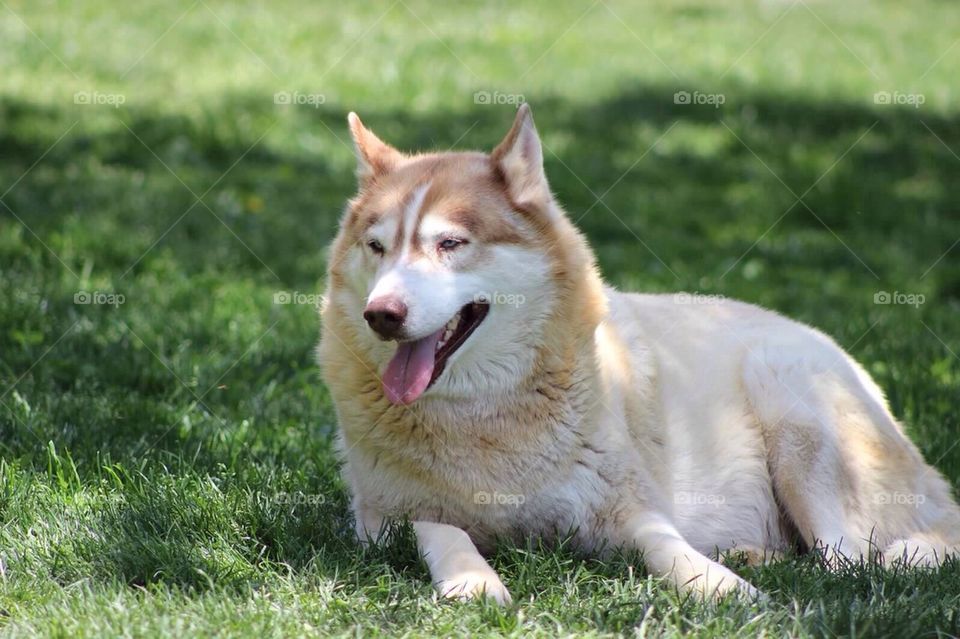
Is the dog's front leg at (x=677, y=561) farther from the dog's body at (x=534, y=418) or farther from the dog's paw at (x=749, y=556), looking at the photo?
the dog's paw at (x=749, y=556)

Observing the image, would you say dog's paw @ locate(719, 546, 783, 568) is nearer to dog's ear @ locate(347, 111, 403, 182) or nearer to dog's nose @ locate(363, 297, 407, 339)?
dog's nose @ locate(363, 297, 407, 339)

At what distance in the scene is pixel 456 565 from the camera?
3.77 m

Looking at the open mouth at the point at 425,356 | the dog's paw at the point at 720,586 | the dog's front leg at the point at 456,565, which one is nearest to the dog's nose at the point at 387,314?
the open mouth at the point at 425,356

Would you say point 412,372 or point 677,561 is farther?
point 412,372

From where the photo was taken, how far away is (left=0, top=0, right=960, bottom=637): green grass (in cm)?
375

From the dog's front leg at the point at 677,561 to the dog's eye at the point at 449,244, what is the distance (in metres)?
1.12

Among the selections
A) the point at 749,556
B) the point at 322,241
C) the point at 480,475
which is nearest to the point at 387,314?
the point at 480,475

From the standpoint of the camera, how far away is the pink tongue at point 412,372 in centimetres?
394

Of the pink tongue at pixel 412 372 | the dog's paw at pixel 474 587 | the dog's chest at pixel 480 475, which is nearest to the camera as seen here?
the dog's paw at pixel 474 587

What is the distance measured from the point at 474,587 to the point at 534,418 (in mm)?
721

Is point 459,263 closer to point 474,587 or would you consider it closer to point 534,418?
point 534,418

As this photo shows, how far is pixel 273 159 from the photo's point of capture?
10.0m

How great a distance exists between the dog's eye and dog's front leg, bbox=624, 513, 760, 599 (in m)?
1.12

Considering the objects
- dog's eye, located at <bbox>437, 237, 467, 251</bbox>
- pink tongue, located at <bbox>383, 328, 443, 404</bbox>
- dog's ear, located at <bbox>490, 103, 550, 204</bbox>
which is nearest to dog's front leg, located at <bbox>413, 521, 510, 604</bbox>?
pink tongue, located at <bbox>383, 328, 443, 404</bbox>
